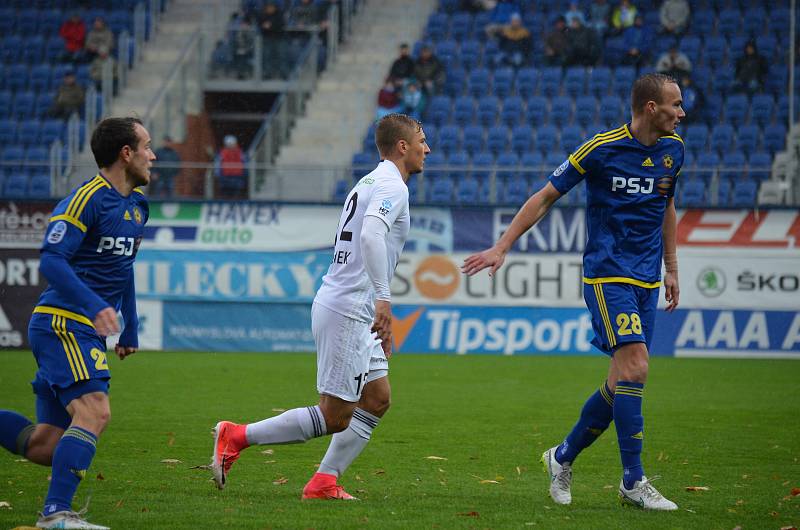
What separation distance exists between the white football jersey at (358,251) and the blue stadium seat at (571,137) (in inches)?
656

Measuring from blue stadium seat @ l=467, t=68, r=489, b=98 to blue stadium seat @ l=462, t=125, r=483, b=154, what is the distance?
5.31 feet

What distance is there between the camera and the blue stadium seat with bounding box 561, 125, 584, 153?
2291 centimetres

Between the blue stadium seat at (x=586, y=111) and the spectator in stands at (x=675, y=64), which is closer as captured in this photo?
the spectator in stands at (x=675, y=64)

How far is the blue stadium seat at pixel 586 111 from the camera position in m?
23.7

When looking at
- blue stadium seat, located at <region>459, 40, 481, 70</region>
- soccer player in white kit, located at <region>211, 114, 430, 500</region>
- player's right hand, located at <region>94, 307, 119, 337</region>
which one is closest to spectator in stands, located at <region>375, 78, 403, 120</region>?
blue stadium seat, located at <region>459, 40, 481, 70</region>

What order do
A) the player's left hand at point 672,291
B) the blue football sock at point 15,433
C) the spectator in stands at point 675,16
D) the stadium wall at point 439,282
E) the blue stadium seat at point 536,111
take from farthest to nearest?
1. the spectator in stands at point 675,16
2. the blue stadium seat at point 536,111
3. the stadium wall at point 439,282
4. the player's left hand at point 672,291
5. the blue football sock at point 15,433

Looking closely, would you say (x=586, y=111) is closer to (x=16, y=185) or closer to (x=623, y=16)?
(x=623, y=16)

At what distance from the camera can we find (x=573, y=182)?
6.91m

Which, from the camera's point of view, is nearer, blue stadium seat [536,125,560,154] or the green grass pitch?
the green grass pitch

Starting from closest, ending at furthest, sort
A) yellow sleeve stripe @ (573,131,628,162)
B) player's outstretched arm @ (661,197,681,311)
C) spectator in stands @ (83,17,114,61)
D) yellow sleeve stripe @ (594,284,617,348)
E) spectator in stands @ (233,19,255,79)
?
yellow sleeve stripe @ (594,284,617,348) → yellow sleeve stripe @ (573,131,628,162) → player's outstretched arm @ (661,197,681,311) → spectator in stands @ (233,19,255,79) → spectator in stands @ (83,17,114,61)

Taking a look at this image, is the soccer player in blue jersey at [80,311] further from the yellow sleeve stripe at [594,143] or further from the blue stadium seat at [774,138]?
the blue stadium seat at [774,138]

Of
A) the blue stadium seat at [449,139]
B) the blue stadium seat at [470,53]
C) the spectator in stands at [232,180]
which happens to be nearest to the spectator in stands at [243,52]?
the blue stadium seat at [470,53]

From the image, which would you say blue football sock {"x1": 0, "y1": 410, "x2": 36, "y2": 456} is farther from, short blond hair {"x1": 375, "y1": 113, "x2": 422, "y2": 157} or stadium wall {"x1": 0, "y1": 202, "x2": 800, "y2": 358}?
stadium wall {"x1": 0, "y1": 202, "x2": 800, "y2": 358}

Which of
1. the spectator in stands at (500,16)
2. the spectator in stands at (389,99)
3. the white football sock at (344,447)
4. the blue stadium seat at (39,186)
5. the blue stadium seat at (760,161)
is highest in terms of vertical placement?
the spectator in stands at (500,16)
